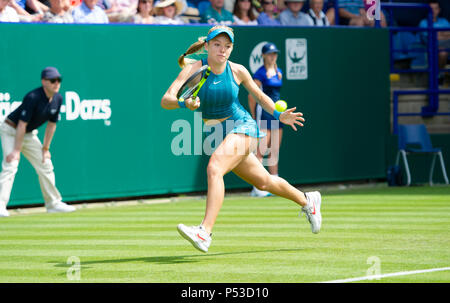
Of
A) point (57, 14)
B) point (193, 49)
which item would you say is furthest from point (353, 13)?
point (193, 49)

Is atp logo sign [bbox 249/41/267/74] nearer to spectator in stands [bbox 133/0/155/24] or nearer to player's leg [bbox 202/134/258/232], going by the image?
spectator in stands [bbox 133/0/155/24]

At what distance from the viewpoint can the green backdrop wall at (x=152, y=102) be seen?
14.3 meters

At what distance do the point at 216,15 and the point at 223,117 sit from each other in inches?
340

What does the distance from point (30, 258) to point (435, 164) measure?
11.8 metres

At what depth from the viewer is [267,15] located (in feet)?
58.5

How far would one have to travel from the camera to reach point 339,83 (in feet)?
58.9

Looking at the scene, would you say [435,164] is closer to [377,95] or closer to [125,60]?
[377,95]

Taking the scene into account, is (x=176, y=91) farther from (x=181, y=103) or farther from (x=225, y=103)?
(x=225, y=103)

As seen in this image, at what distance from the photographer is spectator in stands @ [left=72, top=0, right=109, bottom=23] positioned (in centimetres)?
1516

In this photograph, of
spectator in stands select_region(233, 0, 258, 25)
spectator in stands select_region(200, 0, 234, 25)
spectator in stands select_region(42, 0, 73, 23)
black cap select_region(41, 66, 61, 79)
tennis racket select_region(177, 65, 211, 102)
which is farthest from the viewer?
spectator in stands select_region(233, 0, 258, 25)

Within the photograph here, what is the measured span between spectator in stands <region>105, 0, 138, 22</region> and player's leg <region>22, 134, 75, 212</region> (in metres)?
3.05

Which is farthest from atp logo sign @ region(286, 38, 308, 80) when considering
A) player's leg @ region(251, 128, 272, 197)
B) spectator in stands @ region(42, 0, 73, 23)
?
spectator in stands @ region(42, 0, 73, 23)
